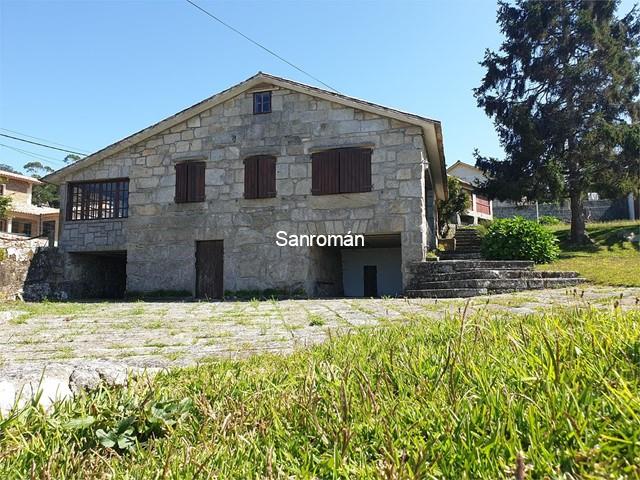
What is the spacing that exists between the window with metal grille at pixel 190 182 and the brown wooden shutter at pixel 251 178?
1.28m

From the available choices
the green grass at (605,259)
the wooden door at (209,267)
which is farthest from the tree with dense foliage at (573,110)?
the wooden door at (209,267)

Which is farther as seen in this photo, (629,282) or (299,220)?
(299,220)

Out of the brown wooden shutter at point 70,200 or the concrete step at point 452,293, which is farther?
the brown wooden shutter at point 70,200

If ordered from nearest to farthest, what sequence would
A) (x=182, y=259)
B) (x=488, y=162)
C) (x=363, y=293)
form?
(x=182, y=259) → (x=363, y=293) → (x=488, y=162)

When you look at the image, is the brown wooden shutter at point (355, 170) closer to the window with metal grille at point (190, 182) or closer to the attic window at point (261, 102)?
the attic window at point (261, 102)

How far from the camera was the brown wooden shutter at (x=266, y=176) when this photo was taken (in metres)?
12.1

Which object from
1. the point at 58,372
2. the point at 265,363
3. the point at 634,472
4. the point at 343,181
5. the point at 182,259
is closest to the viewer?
the point at 634,472

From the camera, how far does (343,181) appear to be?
11.5m

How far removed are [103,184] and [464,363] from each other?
1402 cm

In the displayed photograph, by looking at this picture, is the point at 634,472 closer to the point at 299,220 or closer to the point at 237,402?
the point at 237,402

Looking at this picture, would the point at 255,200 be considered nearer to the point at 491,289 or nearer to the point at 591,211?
the point at 491,289

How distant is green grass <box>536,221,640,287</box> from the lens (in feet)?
31.1

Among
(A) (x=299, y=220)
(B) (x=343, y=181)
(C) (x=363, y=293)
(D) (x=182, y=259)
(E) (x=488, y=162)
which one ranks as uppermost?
(E) (x=488, y=162)

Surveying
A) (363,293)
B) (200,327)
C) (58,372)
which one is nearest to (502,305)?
(200,327)
